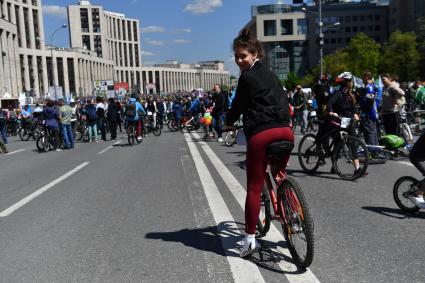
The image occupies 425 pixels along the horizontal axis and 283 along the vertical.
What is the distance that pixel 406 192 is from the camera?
218 inches

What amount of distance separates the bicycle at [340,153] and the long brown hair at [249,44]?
432 cm

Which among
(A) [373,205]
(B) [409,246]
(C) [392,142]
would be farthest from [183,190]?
(B) [409,246]

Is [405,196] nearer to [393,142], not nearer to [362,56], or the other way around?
[393,142]

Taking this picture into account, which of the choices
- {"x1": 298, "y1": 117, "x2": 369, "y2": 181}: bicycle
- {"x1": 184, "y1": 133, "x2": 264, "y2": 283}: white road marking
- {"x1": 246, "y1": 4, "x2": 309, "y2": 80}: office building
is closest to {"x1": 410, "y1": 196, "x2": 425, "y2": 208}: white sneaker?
{"x1": 184, "y1": 133, "x2": 264, "y2": 283}: white road marking

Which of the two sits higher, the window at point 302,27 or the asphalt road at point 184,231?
the window at point 302,27

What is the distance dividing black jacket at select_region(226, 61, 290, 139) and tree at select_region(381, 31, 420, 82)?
217ft

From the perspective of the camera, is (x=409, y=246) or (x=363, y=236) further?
(x=363, y=236)

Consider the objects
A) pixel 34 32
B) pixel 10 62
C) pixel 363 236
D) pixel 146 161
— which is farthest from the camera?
pixel 34 32

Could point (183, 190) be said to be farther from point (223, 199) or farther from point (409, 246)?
point (409, 246)

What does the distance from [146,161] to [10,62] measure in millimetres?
62370

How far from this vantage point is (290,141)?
3.99 m

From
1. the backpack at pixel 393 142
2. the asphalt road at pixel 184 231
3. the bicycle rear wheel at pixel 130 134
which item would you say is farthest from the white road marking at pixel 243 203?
the bicycle rear wheel at pixel 130 134

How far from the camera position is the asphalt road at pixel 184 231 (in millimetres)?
3896

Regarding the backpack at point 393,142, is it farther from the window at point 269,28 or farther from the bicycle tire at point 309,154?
the window at point 269,28
